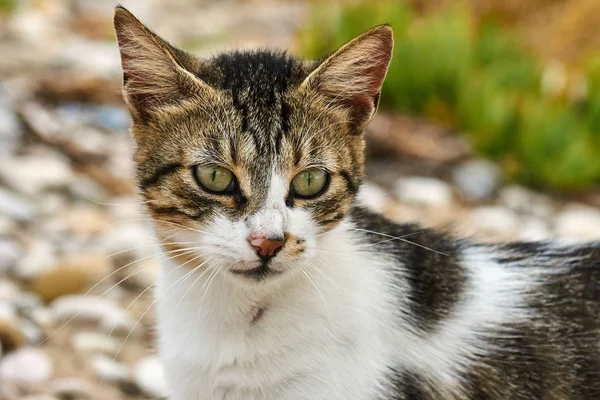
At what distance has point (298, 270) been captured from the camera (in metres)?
1.98

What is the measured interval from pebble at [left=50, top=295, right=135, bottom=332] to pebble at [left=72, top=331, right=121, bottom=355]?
49 mm

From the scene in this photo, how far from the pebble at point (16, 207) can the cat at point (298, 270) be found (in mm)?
1694

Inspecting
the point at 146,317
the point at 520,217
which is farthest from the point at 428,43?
the point at 146,317

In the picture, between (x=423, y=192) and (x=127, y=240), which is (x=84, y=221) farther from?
(x=423, y=192)

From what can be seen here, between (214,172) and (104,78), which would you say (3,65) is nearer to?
(104,78)

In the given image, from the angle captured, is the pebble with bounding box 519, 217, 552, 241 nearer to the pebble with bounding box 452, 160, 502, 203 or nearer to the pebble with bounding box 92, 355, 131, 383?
the pebble with bounding box 452, 160, 502, 203

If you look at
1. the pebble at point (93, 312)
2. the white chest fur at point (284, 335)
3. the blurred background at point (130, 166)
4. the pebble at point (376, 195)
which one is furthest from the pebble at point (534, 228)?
the white chest fur at point (284, 335)

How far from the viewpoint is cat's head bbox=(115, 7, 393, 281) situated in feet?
6.27

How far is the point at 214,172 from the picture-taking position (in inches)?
77.5

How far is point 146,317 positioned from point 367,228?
4.23 ft

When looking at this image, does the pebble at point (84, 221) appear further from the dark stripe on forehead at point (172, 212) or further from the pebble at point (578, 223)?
the pebble at point (578, 223)

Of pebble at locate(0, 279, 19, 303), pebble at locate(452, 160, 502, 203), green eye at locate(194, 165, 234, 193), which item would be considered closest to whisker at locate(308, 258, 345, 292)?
green eye at locate(194, 165, 234, 193)

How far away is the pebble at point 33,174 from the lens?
3.90m

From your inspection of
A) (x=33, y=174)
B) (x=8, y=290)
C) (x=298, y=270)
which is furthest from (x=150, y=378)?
(x=33, y=174)
